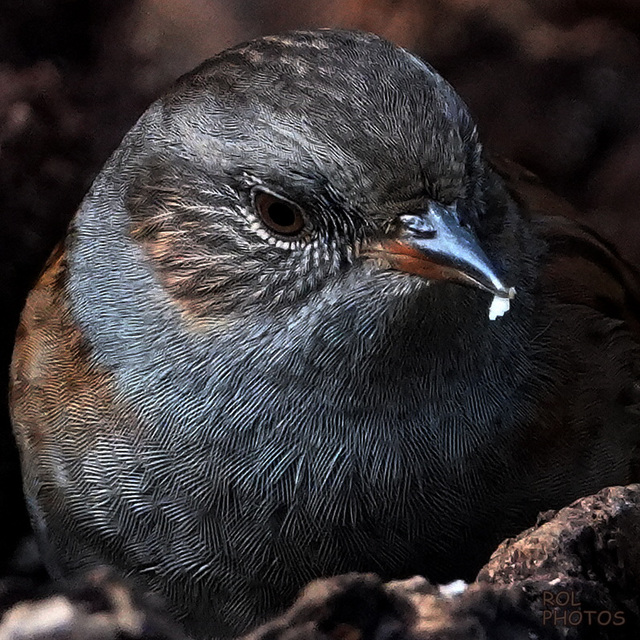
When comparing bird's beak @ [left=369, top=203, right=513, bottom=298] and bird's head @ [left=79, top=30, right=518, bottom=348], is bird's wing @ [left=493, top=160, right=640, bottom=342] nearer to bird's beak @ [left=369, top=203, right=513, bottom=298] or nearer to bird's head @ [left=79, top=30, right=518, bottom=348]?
bird's head @ [left=79, top=30, right=518, bottom=348]

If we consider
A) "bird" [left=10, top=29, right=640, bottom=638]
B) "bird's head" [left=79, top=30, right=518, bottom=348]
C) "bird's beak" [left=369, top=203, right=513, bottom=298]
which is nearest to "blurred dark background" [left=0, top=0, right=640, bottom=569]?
"bird" [left=10, top=29, right=640, bottom=638]

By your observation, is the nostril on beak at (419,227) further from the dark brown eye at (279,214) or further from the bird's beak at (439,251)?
the dark brown eye at (279,214)

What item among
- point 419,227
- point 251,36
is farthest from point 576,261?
point 251,36

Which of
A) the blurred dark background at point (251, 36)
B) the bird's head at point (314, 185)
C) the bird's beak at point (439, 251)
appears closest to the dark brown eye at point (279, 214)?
the bird's head at point (314, 185)

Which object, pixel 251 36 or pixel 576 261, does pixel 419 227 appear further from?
pixel 251 36

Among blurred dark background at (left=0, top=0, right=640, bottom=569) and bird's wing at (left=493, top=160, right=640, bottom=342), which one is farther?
blurred dark background at (left=0, top=0, right=640, bottom=569)

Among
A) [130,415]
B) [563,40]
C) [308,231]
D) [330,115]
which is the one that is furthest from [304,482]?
[563,40]

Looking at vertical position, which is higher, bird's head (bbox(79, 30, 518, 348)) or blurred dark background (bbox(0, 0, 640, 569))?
blurred dark background (bbox(0, 0, 640, 569))

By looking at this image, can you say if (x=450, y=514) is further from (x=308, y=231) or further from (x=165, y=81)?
(x=165, y=81)
